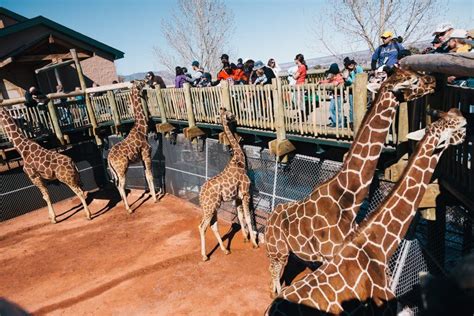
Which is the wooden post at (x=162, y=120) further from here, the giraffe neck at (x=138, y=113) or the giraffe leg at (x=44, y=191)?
the giraffe leg at (x=44, y=191)

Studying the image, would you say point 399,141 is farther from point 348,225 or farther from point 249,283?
point 249,283

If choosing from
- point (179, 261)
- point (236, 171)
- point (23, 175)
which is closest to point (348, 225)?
point (236, 171)

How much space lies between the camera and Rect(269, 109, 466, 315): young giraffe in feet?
13.0

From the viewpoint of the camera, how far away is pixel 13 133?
11602 mm

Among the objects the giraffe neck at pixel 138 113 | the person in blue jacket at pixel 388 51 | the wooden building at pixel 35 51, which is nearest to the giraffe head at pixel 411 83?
the person in blue jacket at pixel 388 51

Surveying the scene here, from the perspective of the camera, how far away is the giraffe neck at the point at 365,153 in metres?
4.64

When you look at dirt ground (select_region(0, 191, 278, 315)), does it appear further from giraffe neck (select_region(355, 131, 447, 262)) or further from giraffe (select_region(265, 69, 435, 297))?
giraffe neck (select_region(355, 131, 447, 262))

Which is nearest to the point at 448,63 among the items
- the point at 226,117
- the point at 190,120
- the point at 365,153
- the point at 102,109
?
the point at 365,153

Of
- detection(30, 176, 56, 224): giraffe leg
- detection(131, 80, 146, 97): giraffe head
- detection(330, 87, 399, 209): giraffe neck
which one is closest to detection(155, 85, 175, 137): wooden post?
detection(131, 80, 146, 97): giraffe head

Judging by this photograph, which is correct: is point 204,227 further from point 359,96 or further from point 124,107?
point 124,107

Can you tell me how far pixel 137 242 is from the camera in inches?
396

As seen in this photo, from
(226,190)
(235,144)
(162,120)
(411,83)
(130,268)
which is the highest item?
(411,83)

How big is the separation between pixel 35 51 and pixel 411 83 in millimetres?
19325

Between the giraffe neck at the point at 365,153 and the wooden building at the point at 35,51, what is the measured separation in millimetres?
16484
